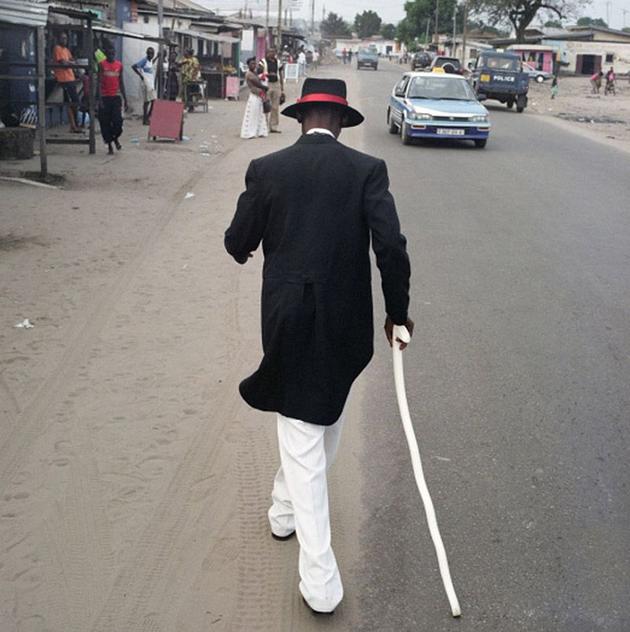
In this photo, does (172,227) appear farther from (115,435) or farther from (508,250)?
(115,435)

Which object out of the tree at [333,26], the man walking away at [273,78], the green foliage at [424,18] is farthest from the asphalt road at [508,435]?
the tree at [333,26]

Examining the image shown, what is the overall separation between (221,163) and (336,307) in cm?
1291

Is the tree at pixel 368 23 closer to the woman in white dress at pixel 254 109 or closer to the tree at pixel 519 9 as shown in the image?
the tree at pixel 519 9

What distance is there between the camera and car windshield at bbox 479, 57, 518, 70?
34281mm

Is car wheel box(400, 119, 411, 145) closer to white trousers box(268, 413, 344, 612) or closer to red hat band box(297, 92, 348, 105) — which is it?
red hat band box(297, 92, 348, 105)

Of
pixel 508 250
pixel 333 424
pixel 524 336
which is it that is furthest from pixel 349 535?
pixel 508 250

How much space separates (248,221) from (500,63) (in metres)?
33.3

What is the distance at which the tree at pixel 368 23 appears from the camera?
7397 inches

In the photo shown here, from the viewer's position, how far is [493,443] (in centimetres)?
487

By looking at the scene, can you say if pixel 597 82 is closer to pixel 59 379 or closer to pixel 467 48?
pixel 467 48

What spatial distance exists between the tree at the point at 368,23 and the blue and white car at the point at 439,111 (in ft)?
574

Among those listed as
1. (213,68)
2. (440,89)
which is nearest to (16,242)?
(440,89)

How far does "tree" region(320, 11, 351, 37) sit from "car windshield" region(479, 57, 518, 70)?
5425 inches

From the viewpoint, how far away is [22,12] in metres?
11.6
